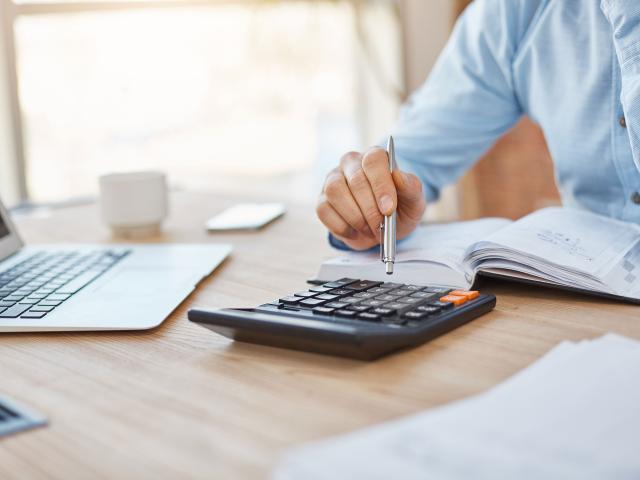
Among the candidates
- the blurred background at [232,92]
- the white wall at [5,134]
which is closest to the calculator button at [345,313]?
the white wall at [5,134]

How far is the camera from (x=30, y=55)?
2.56 m

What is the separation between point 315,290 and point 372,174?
194 millimetres

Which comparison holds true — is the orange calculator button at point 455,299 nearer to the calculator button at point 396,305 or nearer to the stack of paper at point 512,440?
the calculator button at point 396,305

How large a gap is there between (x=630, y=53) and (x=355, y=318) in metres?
0.51

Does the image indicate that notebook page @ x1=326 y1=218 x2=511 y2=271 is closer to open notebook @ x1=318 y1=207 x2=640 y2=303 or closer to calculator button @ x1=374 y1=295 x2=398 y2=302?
open notebook @ x1=318 y1=207 x2=640 y2=303

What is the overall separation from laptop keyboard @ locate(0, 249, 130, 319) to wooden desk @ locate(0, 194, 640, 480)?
64 mm

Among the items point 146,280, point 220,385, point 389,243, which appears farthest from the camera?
point 146,280

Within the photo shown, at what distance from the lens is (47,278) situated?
1006 millimetres

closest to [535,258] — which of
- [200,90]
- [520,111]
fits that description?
[520,111]

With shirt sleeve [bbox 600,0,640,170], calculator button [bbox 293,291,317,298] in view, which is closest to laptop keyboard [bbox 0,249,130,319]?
calculator button [bbox 293,291,317,298]

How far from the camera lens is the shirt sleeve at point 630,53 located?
958 millimetres

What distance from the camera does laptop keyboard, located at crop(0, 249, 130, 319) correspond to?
88cm

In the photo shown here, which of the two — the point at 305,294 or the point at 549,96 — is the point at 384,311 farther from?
the point at 549,96

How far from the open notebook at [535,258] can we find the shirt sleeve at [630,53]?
0.41ft
